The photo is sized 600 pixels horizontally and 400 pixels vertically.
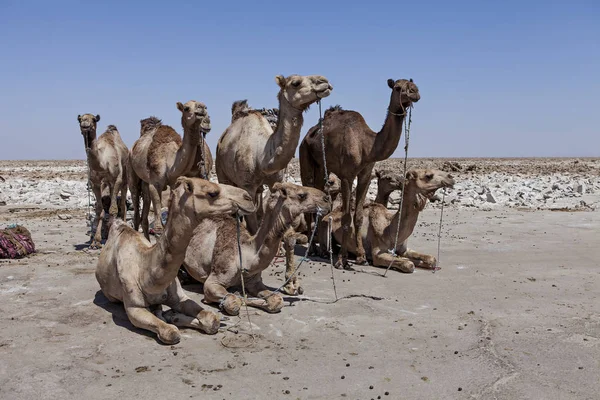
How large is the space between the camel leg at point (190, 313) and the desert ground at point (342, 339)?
116 millimetres

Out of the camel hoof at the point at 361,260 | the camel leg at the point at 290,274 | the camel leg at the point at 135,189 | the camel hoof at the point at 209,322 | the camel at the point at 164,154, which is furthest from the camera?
the camel leg at the point at 135,189

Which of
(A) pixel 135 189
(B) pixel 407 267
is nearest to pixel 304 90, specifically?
(B) pixel 407 267

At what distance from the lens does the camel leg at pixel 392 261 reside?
389 inches

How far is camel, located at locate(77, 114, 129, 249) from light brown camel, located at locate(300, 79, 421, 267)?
4.25 m

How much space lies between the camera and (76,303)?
7.34m

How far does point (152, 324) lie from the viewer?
614 cm

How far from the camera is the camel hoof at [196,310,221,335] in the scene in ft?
20.8

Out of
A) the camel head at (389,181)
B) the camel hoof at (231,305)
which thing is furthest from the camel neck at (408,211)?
the camel hoof at (231,305)

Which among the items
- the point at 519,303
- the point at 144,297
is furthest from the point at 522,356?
the point at 144,297

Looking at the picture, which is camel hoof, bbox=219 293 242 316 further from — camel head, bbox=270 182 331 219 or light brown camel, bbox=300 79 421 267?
light brown camel, bbox=300 79 421 267

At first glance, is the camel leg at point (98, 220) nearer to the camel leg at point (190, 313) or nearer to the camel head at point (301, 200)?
the camel leg at point (190, 313)

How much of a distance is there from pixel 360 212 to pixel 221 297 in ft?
13.7

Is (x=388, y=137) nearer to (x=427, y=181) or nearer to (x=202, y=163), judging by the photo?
(x=427, y=181)

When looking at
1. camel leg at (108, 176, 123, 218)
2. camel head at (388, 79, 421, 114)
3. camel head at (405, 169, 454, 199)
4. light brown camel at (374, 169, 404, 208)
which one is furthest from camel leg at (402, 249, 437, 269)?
camel leg at (108, 176, 123, 218)
